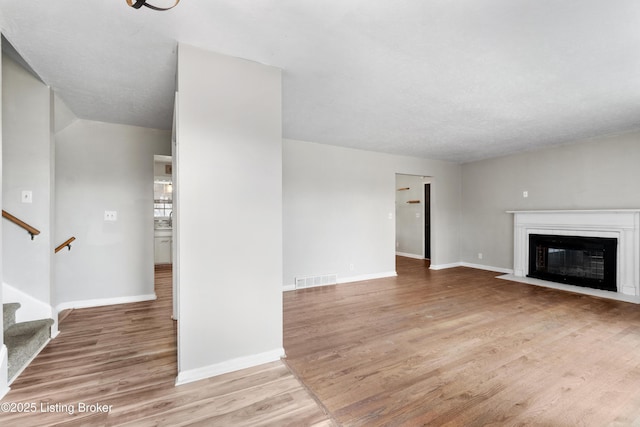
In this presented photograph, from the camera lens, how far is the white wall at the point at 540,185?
441 cm

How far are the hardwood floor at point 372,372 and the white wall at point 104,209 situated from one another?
1.23 ft

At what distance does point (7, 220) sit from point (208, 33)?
2571 millimetres

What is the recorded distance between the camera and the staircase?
6.94ft

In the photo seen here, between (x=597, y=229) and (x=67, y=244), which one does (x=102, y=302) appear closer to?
(x=67, y=244)

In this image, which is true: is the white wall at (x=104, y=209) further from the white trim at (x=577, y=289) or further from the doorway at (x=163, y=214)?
the white trim at (x=577, y=289)

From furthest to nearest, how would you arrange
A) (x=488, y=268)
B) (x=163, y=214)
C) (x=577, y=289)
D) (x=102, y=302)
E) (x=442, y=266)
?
(x=163, y=214), (x=442, y=266), (x=488, y=268), (x=577, y=289), (x=102, y=302)

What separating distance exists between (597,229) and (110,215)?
7.36 m

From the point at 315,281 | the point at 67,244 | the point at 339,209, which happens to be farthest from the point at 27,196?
the point at 339,209

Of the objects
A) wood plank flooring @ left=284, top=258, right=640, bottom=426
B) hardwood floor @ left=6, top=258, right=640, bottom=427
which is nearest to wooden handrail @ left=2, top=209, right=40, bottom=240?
hardwood floor @ left=6, top=258, right=640, bottom=427

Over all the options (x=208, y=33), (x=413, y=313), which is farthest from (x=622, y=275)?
(x=208, y=33)

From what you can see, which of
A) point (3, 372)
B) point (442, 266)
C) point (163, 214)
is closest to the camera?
point (3, 372)

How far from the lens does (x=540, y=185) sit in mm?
5344

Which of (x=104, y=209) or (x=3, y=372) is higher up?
(x=104, y=209)

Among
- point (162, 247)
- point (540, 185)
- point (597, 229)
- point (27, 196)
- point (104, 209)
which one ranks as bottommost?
point (162, 247)
